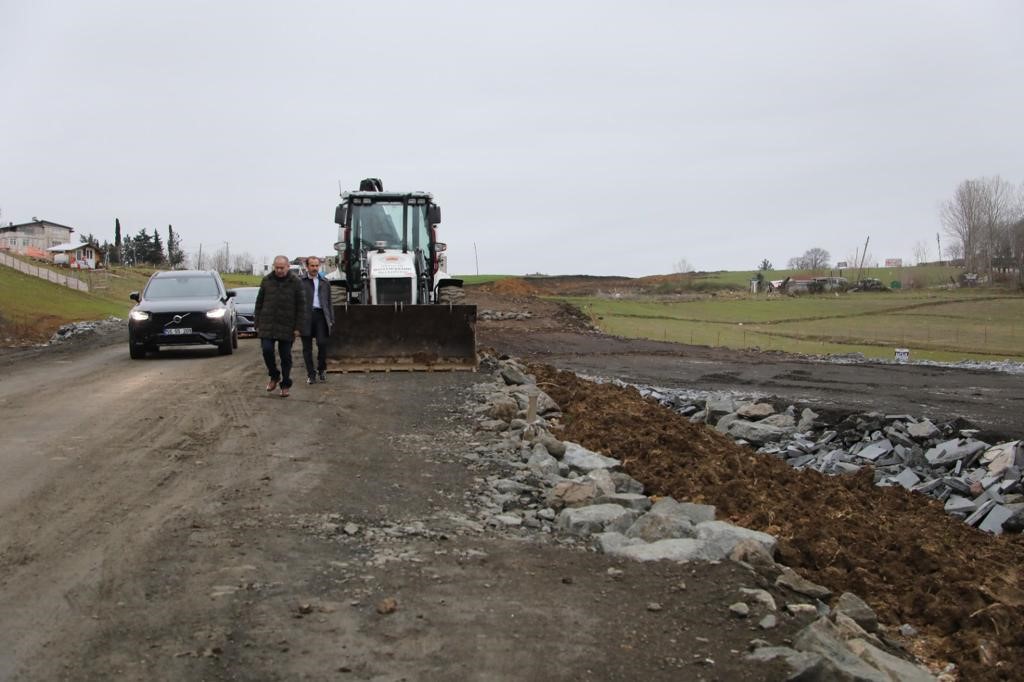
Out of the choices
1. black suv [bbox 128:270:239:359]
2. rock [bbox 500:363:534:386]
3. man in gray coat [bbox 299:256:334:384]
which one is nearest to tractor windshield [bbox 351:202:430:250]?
black suv [bbox 128:270:239:359]

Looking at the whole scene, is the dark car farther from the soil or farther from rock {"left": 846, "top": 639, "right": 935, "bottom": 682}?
rock {"left": 846, "top": 639, "right": 935, "bottom": 682}

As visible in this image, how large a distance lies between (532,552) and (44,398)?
9.90 m

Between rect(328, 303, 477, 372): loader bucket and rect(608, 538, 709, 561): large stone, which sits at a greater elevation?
rect(328, 303, 477, 372): loader bucket

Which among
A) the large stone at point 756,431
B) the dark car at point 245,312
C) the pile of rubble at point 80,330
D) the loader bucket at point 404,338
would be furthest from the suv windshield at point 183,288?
the large stone at point 756,431

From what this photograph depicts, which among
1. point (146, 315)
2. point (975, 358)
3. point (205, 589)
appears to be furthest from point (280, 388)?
point (975, 358)

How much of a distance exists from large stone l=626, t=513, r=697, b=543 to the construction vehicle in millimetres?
11022

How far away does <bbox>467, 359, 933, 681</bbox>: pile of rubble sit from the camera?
210 inches

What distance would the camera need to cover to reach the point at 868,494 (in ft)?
41.4

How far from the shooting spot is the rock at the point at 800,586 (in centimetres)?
638

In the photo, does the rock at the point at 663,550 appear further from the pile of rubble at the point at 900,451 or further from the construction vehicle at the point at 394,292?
the construction vehicle at the point at 394,292

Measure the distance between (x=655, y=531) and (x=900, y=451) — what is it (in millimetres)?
10333

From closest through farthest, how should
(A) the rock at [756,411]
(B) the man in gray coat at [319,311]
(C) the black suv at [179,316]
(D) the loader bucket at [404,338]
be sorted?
(B) the man in gray coat at [319,311], (D) the loader bucket at [404,338], (A) the rock at [756,411], (C) the black suv at [179,316]

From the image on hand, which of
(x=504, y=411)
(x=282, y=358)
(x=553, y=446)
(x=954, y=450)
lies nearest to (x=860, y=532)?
(x=553, y=446)

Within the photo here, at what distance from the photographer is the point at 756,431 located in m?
18.0
